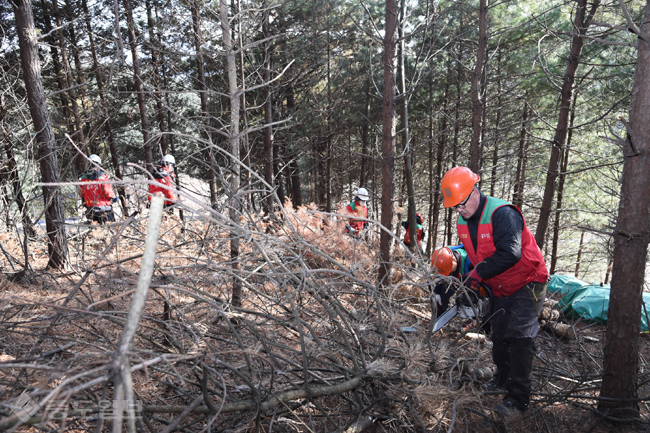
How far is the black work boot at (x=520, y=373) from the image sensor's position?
2.98 metres

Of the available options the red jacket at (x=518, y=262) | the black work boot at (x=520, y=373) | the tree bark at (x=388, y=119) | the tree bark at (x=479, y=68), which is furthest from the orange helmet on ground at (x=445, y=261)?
the tree bark at (x=479, y=68)

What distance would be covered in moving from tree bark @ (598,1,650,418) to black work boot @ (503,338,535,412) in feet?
2.43

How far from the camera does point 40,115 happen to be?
18.5ft

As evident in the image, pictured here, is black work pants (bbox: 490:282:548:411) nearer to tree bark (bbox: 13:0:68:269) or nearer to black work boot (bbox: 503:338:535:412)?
black work boot (bbox: 503:338:535:412)

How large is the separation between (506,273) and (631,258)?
0.96 metres

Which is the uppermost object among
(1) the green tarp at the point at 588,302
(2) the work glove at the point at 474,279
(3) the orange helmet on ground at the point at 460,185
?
(3) the orange helmet on ground at the point at 460,185

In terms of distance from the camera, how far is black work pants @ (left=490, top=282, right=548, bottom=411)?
118 inches

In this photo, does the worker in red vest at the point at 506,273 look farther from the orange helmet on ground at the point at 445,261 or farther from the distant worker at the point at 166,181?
the distant worker at the point at 166,181

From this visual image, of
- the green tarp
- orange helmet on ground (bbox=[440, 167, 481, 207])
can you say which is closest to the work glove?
orange helmet on ground (bbox=[440, 167, 481, 207])

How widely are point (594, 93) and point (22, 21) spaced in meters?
13.0

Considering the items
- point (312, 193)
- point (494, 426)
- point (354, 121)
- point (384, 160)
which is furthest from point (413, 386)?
point (312, 193)

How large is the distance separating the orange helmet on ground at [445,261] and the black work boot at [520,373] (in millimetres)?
891

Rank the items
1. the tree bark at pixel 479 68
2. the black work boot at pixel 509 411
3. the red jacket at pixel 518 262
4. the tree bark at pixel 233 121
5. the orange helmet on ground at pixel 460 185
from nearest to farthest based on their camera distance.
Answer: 1. the black work boot at pixel 509 411
2. the red jacket at pixel 518 262
3. the orange helmet on ground at pixel 460 185
4. the tree bark at pixel 233 121
5. the tree bark at pixel 479 68

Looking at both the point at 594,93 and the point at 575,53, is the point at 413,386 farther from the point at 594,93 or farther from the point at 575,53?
the point at 594,93
